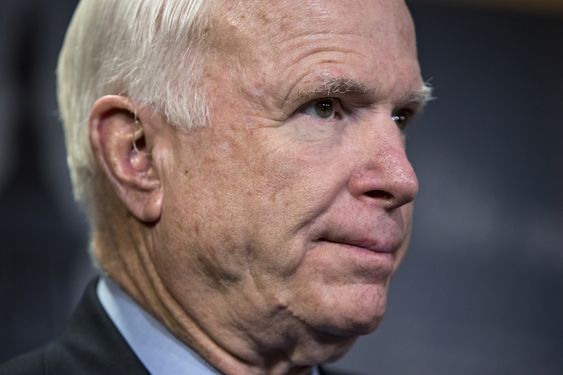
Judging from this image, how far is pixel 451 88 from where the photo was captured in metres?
3.31

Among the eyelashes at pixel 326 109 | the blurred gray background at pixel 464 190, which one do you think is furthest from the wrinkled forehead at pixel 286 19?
the blurred gray background at pixel 464 190

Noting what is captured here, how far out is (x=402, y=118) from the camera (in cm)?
208

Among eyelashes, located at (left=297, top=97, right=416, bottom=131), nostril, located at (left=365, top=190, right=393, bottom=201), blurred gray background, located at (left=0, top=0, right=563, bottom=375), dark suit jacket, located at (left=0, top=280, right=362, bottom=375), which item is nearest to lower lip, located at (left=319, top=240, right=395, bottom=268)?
nostril, located at (left=365, top=190, right=393, bottom=201)

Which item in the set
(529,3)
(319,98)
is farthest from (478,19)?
(319,98)

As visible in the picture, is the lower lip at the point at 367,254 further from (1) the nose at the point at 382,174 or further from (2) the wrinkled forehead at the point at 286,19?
(2) the wrinkled forehead at the point at 286,19

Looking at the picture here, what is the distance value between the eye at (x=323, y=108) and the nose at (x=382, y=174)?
0.26 feet

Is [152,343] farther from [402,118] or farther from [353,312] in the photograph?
[402,118]

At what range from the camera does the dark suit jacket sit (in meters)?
1.94

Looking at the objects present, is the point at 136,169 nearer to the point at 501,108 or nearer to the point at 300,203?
the point at 300,203

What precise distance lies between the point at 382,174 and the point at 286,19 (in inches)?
13.9

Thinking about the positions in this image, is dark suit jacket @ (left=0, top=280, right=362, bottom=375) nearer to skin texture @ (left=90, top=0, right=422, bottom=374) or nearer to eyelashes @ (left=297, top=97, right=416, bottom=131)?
skin texture @ (left=90, top=0, right=422, bottom=374)

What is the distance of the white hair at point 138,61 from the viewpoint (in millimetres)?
1911

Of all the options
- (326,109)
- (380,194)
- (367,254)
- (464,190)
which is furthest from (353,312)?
(464,190)

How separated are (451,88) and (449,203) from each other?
0.41 meters
